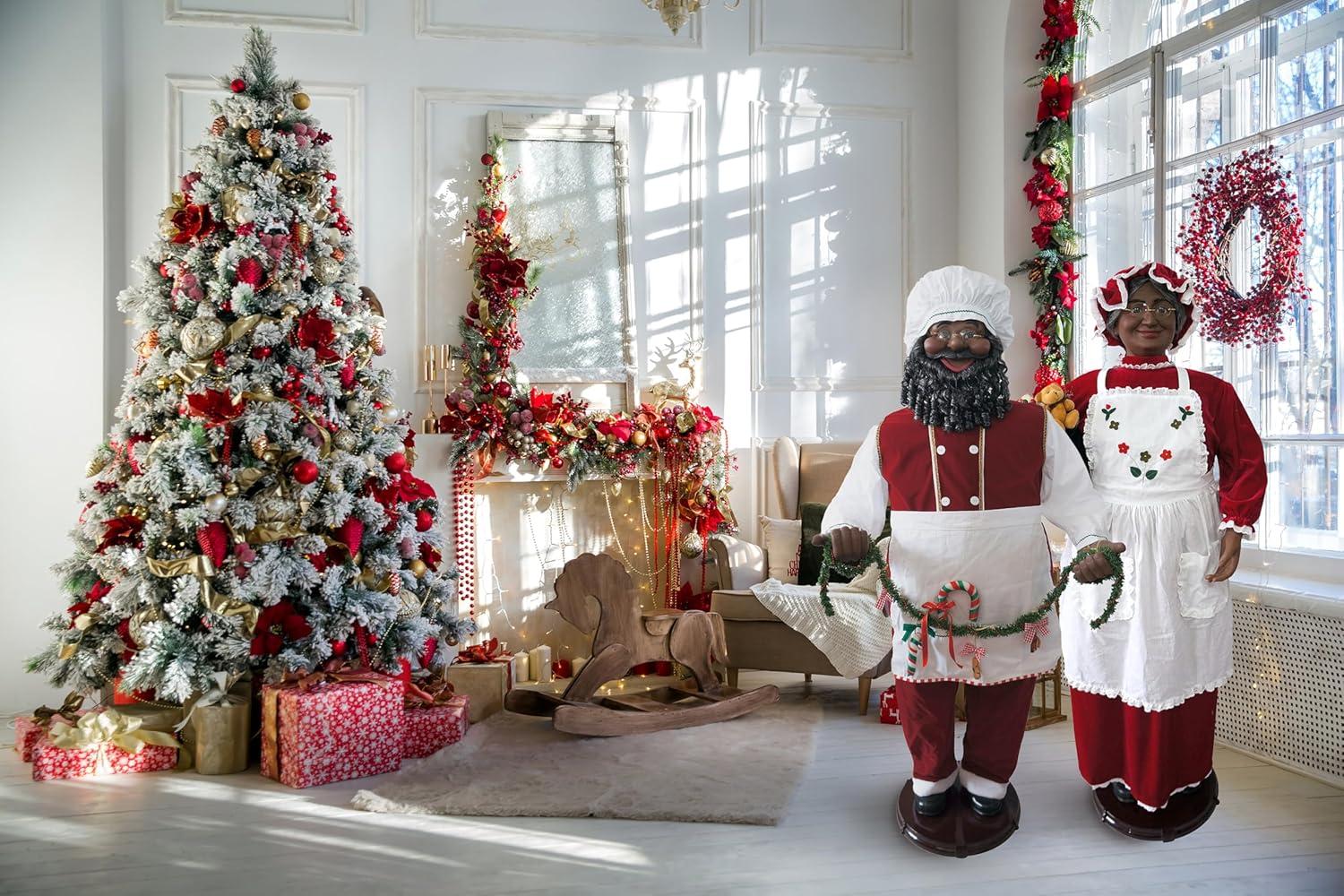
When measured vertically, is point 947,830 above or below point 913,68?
below

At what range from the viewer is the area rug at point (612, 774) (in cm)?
351

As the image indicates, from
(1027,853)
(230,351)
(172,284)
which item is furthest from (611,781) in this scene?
(172,284)

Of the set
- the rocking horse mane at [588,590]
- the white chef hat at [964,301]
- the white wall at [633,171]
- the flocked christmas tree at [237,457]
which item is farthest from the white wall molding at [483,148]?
the white chef hat at [964,301]

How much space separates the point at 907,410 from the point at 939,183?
3533mm

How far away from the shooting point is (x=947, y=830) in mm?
3088

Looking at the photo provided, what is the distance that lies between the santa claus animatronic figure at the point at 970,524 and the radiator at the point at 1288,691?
1.36 m

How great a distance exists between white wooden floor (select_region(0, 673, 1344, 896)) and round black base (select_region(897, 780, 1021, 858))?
46mm

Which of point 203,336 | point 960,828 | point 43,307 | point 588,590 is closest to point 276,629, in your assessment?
point 203,336

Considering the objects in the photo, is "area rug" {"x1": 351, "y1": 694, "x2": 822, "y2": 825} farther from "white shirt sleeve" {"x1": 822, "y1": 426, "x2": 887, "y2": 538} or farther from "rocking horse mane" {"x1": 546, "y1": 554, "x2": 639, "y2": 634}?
"white shirt sleeve" {"x1": 822, "y1": 426, "x2": 887, "y2": 538}

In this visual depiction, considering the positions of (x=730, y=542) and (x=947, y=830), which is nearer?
(x=947, y=830)

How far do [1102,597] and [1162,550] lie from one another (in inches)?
9.2

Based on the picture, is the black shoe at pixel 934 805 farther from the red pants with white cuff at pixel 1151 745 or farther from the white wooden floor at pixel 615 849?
the red pants with white cuff at pixel 1151 745

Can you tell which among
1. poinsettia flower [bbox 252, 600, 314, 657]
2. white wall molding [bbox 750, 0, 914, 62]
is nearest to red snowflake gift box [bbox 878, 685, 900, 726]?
poinsettia flower [bbox 252, 600, 314, 657]

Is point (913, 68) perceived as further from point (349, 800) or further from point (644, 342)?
point (349, 800)
